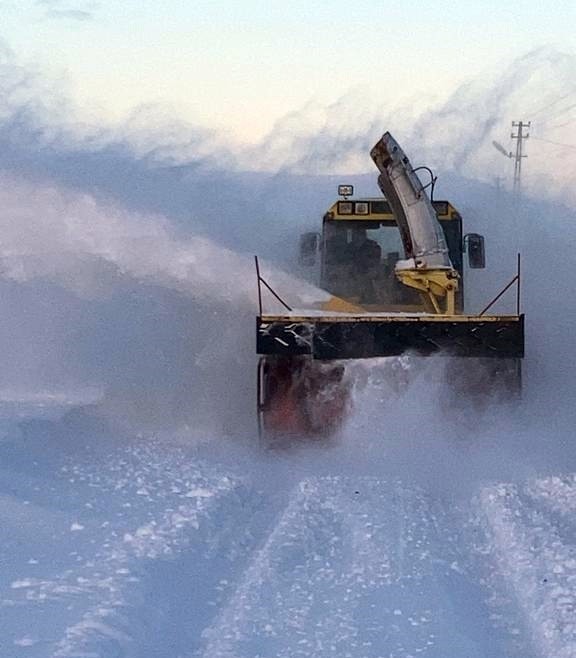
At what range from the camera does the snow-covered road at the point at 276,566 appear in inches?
162

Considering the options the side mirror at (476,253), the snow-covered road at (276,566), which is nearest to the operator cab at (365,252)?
the side mirror at (476,253)

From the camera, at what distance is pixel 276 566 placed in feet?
17.6

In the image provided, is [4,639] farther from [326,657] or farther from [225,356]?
[225,356]

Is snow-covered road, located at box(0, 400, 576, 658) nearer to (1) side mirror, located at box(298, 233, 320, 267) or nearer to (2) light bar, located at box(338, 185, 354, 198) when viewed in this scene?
(1) side mirror, located at box(298, 233, 320, 267)

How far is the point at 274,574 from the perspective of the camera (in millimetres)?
5211

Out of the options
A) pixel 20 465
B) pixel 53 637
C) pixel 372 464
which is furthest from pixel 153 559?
pixel 372 464

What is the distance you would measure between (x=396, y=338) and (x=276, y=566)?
4510 mm

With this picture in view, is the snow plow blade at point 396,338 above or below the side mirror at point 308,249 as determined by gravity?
below

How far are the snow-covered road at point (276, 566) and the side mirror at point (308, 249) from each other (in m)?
3.74

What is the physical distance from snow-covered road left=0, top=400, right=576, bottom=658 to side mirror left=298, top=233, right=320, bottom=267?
374cm

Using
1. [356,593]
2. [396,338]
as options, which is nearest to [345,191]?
[396,338]

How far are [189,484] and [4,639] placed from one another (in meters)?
3.66

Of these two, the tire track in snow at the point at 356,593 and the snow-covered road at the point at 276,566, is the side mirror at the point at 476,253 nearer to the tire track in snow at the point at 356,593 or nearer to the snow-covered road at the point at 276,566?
the snow-covered road at the point at 276,566

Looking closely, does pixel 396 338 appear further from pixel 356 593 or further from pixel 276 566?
pixel 356 593
